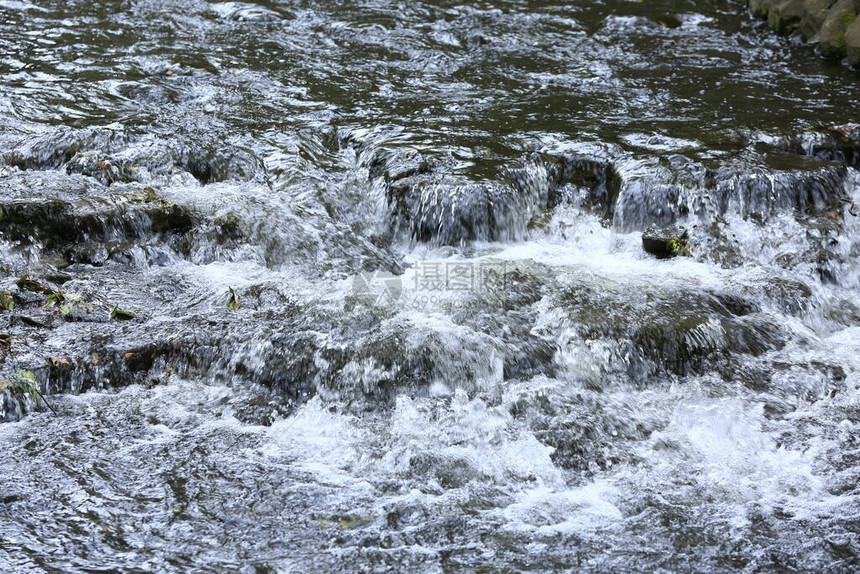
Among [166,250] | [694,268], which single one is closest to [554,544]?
[694,268]

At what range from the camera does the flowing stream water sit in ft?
11.4

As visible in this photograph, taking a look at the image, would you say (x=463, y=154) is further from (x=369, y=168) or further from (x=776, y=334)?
(x=776, y=334)

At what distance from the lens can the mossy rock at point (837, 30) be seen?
29.1ft

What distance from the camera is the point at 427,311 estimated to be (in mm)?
5094

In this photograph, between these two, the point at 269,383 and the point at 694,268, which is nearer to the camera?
the point at 269,383

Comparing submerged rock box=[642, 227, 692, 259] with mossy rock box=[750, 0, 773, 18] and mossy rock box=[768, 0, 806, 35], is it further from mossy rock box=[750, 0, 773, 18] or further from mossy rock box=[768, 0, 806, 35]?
mossy rock box=[750, 0, 773, 18]

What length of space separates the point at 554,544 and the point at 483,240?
129 inches

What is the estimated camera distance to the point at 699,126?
738 centimetres

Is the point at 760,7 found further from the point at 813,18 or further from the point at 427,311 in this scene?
the point at 427,311
